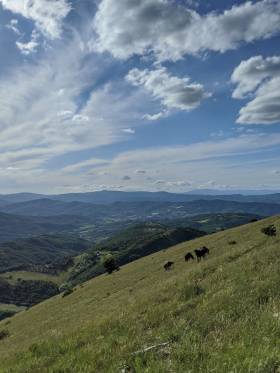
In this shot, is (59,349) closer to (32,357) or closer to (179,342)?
(32,357)

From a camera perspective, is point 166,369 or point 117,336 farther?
point 117,336

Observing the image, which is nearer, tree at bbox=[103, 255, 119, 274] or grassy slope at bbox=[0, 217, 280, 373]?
grassy slope at bbox=[0, 217, 280, 373]

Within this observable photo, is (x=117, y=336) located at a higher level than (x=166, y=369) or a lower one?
lower

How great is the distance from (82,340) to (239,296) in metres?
5.34

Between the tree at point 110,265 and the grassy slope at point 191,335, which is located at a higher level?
the grassy slope at point 191,335

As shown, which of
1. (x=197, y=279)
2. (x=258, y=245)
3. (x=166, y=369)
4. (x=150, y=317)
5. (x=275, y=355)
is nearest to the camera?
(x=275, y=355)

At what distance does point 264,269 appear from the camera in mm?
14602

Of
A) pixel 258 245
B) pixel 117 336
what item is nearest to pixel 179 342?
pixel 117 336

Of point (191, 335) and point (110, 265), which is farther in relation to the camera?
point (110, 265)

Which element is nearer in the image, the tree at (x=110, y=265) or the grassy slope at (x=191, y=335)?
the grassy slope at (x=191, y=335)

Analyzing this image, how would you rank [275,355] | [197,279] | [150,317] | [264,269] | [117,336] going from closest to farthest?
[275,355] → [117,336] → [150,317] → [264,269] → [197,279]

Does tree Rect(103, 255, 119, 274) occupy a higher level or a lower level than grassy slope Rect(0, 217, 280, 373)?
lower

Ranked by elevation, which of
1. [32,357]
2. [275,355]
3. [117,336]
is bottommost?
[32,357]

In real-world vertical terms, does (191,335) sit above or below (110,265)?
above
